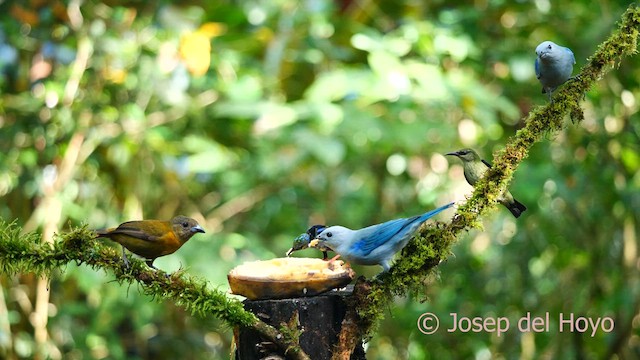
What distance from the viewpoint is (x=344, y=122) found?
179 inches

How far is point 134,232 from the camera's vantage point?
2131 millimetres

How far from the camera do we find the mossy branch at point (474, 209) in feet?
6.32

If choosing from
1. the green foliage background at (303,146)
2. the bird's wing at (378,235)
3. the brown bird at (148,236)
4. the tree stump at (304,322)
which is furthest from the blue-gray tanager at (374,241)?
the green foliage background at (303,146)

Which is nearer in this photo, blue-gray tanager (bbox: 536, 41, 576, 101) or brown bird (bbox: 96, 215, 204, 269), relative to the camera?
blue-gray tanager (bbox: 536, 41, 576, 101)

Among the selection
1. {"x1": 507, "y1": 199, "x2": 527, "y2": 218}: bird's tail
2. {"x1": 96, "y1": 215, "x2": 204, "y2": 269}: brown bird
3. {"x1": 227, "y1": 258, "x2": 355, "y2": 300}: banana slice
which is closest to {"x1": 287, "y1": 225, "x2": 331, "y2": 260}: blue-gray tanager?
{"x1": 227, "y1": 258, "x2": 355, "y2": 300}: banana slice

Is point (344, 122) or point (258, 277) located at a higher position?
point (258, 277)

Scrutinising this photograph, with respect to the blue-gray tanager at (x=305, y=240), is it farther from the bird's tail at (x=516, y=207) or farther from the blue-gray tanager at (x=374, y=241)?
the bird's tail at (x=516, y=207)

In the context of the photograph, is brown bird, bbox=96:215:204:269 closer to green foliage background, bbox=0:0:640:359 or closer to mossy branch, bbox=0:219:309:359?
mossy branch, bbox=0:219:309:359

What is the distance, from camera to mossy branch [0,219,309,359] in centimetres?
187

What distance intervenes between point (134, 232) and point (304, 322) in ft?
1.63

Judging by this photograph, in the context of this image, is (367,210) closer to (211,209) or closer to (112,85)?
(211,209)

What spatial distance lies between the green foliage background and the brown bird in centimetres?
217

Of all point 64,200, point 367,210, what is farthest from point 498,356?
point 64,200

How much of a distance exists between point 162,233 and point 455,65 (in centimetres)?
387
